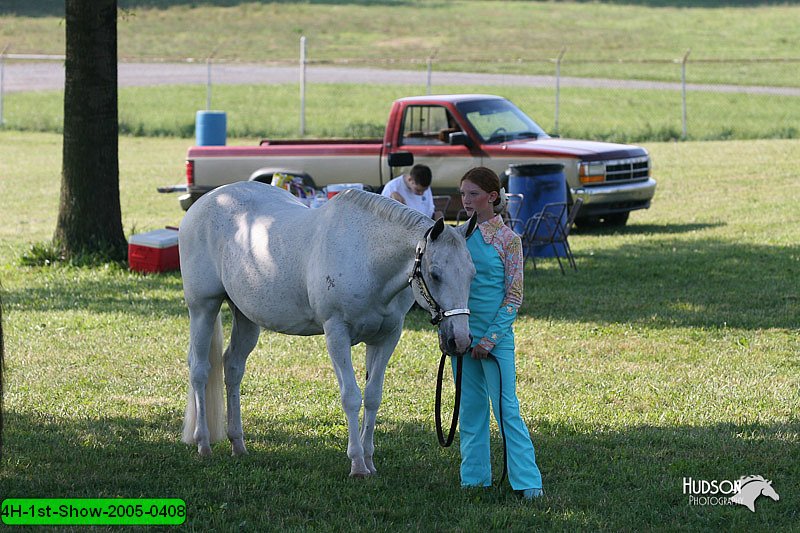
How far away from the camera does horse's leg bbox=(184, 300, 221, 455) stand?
6801 millimetres

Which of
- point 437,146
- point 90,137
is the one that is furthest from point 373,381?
point 437,146

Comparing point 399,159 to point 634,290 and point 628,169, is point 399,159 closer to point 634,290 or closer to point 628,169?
point 634,290

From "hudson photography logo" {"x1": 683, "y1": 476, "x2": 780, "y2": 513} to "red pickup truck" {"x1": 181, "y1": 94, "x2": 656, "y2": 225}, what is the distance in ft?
30.3

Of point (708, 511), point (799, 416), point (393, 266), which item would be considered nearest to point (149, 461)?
point (393, 266)

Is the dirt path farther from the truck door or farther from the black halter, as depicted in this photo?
the black halter

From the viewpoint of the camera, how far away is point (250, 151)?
51.6 feet

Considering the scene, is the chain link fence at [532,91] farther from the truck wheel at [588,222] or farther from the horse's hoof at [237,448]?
the horse's hoof at [237,448]

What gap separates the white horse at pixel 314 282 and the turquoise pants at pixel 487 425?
45 centimetres

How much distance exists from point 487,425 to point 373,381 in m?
0.69

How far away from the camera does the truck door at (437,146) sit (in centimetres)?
1562

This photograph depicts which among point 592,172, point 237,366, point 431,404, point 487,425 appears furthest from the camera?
point 592,172

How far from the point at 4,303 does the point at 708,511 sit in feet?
27.1

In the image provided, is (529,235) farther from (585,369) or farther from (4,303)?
(4,303)

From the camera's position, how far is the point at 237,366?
6.91 metres
